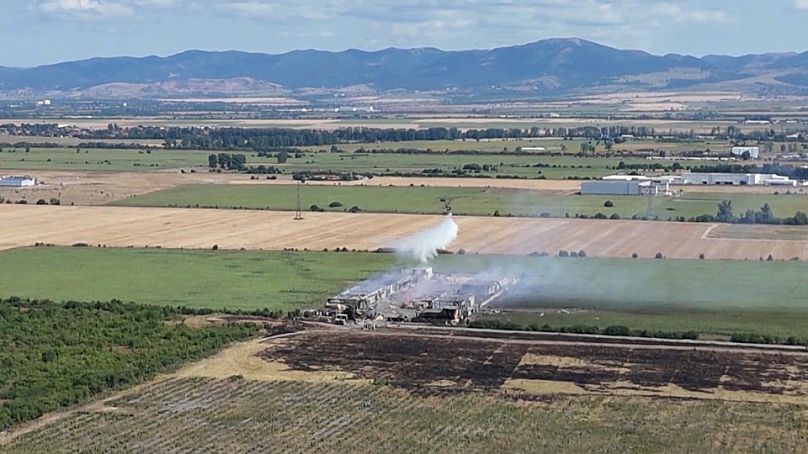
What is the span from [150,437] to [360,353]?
9313mm

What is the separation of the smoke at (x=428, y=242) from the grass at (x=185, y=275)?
49.7 inches

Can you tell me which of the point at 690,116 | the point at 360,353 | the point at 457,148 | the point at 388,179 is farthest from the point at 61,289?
the point at 690,116

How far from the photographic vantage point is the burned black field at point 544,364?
3212cm

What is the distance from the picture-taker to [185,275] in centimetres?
4847

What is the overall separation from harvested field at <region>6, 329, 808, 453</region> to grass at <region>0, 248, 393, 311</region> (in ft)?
23.3

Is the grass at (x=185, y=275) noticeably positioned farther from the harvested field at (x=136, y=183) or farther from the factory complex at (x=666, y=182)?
the factory complex at (x=666, y=182)

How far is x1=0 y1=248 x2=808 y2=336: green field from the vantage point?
1613 inches

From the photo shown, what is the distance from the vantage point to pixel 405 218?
6494 cm

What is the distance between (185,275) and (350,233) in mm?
12594

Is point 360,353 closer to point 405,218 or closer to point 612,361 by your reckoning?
point 612,361

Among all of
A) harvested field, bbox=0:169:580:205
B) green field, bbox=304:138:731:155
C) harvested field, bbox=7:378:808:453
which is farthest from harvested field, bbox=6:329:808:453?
green field, bbox=304:138:731:155

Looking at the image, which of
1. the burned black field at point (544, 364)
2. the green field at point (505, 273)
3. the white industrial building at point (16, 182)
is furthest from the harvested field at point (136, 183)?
the burned black field at point (544, 364)

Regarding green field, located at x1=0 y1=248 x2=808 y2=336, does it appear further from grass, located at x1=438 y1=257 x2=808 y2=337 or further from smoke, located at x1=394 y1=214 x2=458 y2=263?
smoke, located at x1=394 y1=214 x2=458 y2=263

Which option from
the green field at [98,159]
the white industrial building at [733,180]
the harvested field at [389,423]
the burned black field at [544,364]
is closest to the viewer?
the harvested field at [389,423]
